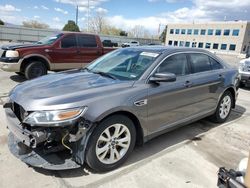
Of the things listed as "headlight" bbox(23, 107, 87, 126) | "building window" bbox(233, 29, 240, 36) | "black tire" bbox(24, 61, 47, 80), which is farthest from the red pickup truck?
"building window" bbox(233, 29, 240, 36)

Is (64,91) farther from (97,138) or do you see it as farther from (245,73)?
(245,73)

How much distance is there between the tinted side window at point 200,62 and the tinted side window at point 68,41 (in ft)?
17.9

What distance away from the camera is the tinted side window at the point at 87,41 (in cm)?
889

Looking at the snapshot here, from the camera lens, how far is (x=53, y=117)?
2.60 m

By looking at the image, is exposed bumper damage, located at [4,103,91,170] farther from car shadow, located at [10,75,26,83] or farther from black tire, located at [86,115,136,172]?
car shadow, located at [10,75,26,83]

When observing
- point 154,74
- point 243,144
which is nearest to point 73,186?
point 154,74

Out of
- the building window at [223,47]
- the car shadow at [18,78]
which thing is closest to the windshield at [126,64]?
the car shadow at [18,78]

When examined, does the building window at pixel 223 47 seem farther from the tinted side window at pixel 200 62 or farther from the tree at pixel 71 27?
the tinted side window at pixel 200 62

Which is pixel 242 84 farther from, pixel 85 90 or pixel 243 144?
pixel 85 90

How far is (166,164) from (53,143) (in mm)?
1559

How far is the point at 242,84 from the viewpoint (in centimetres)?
952

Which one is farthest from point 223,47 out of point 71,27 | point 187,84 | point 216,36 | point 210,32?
point 187,84

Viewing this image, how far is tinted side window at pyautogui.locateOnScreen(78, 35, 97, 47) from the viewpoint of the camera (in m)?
8.89

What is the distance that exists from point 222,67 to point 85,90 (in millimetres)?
3257
